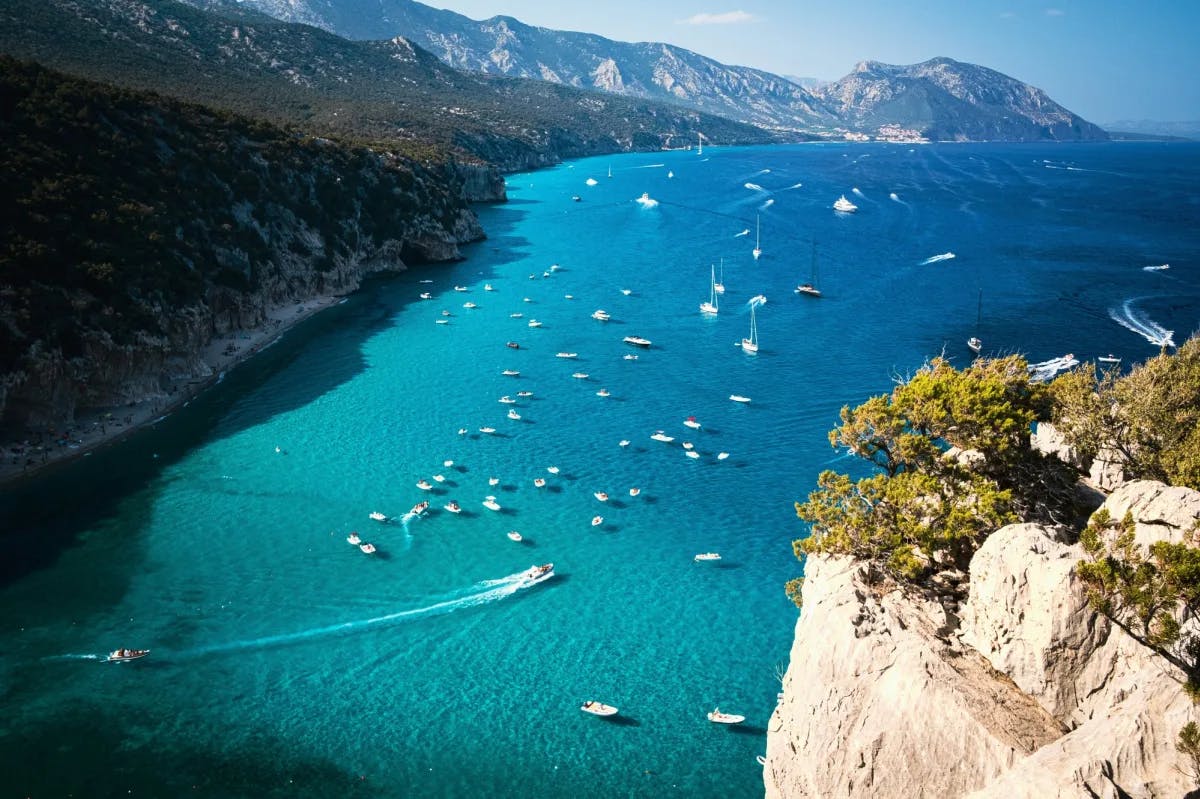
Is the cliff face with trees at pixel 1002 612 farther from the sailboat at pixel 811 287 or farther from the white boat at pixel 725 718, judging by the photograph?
the sailboat at pixel 811 287

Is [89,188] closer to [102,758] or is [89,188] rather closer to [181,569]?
[181,569]

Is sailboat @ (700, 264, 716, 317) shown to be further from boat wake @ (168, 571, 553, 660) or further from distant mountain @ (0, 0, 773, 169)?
distant mountain @ (0, 0, 773, 169)

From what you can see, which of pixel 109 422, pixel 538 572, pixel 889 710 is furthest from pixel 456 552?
pixel 109 422

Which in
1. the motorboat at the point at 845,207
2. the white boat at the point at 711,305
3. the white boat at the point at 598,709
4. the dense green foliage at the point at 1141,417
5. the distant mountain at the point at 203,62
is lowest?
the white boat at the point at 598,709

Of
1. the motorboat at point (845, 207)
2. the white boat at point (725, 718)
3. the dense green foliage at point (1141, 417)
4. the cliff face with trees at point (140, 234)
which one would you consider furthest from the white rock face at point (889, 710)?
the motorboat at point (845, 207)

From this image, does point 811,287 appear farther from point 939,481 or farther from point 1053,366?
point 939,481
